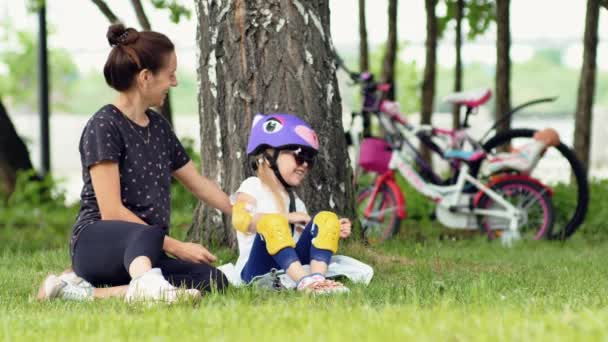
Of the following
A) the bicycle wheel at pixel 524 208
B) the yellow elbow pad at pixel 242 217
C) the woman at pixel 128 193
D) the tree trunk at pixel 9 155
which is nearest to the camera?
the woman at pixel 128 193

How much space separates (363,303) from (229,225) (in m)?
2.31

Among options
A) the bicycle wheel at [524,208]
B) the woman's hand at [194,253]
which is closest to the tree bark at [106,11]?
the bicycle wheel at [524,208]

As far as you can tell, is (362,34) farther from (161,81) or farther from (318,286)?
(318,286)

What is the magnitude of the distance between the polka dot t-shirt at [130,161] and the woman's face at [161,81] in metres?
0.18

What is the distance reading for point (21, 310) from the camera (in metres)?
4.23

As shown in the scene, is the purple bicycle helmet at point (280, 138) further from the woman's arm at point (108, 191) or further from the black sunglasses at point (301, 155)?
the woman's arm at point (108, 191)

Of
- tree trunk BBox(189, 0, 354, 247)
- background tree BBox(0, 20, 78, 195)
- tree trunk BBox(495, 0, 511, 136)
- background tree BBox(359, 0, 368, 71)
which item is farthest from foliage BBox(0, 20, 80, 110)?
tree trunk BBox(189, 0, 354, 247)

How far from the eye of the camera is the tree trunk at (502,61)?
10156 millimetres

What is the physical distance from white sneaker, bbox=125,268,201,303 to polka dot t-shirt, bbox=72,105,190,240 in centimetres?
54

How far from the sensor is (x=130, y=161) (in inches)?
185

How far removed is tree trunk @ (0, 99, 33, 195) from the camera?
34.2 ft

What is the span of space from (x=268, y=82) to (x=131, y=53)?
1.45 metres

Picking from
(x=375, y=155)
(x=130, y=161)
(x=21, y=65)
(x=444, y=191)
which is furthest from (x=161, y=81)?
(x=21, y=65)

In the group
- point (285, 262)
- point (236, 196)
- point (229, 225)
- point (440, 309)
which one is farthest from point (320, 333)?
point (229, 225)
